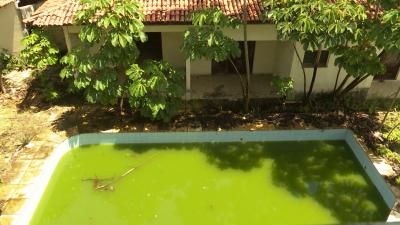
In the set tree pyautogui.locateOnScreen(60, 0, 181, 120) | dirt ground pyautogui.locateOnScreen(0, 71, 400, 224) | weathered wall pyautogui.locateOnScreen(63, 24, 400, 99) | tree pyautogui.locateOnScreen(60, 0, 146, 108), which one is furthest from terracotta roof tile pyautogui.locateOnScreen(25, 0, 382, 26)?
dirt ground pyautogui.locateOnScreen(0, 71, 400, 224)

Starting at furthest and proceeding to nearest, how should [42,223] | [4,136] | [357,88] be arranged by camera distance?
[357,88]
[4,136]
[42,223]

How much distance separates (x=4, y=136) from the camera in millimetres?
12734

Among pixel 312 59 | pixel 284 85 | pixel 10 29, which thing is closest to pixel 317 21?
pixel 284 85

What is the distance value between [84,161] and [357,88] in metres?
10.5

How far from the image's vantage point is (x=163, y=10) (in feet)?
41.8

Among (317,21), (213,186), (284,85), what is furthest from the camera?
(284,85)

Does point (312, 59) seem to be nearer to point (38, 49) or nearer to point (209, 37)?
point (209, 37)

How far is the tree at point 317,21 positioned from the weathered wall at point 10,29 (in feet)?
37.3

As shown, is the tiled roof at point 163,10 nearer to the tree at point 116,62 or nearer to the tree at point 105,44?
the tree at point 116,62

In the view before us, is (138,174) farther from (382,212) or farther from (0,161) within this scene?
(382,212)

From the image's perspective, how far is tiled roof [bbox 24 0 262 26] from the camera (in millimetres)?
12406

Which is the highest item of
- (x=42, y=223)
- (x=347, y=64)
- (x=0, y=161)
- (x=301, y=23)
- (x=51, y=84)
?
(x=301, y=23)

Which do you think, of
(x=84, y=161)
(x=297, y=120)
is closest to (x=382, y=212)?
(x=297, y=120)

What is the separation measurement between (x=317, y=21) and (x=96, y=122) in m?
8.05
